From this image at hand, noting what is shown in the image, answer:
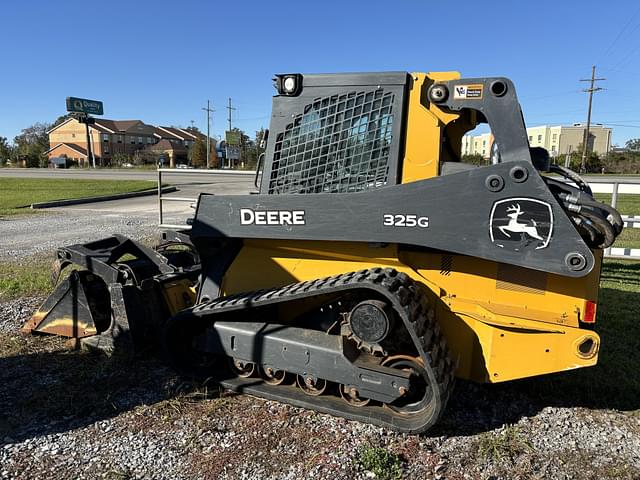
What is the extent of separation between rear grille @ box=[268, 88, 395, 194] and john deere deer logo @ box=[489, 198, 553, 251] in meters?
0.77

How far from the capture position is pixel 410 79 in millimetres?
3301

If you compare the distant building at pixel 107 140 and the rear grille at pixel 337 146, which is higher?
the distant building at pixel 107 140

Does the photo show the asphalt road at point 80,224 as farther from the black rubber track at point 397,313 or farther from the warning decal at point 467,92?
the warning decal at point 467,92

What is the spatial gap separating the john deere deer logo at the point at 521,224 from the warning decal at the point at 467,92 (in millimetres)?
736

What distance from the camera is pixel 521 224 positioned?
2.91 meters

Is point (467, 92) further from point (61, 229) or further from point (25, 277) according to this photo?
point (61, 229)

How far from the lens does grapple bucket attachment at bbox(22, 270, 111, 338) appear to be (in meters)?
4.44

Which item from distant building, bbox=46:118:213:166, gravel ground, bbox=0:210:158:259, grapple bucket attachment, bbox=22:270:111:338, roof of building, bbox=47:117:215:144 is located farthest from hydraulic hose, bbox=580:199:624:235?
roof of building, bbox=47:117:215:144

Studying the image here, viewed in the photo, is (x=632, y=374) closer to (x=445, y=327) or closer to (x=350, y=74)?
(x=445, y=327)

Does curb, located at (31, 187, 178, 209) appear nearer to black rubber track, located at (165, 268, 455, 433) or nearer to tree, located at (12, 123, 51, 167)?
black rubber track, located at (165, 268, 455, 433)

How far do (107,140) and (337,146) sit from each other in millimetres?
91126

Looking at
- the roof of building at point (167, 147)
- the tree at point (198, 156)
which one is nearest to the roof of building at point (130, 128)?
the roof of building at point (167, 147)

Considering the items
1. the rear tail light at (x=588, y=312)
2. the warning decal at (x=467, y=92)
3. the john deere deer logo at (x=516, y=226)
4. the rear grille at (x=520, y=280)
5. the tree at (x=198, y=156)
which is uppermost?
the tree at (x=198, y=156)

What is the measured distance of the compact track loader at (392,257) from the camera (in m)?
2.98
